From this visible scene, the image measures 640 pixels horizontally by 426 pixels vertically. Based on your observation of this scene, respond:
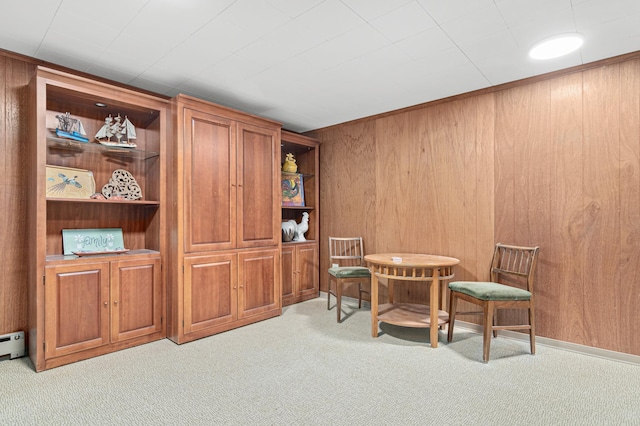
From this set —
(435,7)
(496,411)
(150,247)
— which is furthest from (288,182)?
(496,411)

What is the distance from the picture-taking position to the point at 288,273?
14.8 feet

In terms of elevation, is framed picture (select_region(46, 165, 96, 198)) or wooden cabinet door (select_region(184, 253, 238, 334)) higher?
framed picture (select_region(46, 165, 96, 198))

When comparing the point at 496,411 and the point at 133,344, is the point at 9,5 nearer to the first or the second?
the point at 133,344

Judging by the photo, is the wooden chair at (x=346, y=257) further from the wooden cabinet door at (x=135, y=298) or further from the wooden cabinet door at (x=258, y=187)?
the wooden cabinet door at (x=135, y=298)

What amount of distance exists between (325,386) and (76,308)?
210 centimetres

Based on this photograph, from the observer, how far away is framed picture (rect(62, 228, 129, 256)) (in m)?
2.94

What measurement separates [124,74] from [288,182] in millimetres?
2312

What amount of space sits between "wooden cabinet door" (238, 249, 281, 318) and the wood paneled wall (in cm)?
142

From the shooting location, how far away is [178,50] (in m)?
2.64

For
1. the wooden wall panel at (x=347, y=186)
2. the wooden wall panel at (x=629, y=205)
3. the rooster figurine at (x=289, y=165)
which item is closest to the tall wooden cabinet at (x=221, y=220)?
the rooster figurine at (x=289, y=165)

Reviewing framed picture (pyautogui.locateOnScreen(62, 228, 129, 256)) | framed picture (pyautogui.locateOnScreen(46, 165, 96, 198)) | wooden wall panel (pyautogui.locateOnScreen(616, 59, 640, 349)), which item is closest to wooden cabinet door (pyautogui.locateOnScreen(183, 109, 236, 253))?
framed picture (pyautogui.locateOnScreen(62, 228, 129, 256))

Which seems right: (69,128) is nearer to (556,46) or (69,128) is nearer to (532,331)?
(556,46)

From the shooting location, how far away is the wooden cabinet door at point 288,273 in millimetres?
4457

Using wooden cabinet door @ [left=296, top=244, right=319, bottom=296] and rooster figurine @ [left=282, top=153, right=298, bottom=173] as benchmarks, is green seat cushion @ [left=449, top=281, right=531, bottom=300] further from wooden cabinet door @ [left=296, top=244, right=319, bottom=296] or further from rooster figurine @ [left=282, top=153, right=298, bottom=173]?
rooster figurine @ [left=282, top=153, right=298, bottom=173]
